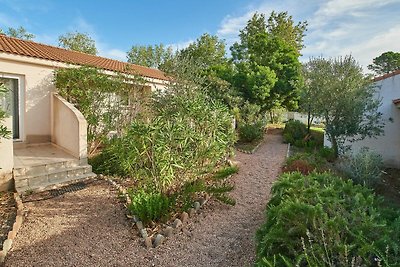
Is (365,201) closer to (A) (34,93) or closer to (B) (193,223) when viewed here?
(B) (193,223)

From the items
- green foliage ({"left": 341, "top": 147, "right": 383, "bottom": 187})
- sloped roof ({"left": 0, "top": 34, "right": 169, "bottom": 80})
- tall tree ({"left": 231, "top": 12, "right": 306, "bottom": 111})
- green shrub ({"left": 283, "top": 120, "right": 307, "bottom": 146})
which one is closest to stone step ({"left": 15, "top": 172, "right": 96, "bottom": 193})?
sloped roof ({"left": 0, "top": 34, "right": 169, "bottom": 80})

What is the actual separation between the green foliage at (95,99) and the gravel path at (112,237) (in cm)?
401

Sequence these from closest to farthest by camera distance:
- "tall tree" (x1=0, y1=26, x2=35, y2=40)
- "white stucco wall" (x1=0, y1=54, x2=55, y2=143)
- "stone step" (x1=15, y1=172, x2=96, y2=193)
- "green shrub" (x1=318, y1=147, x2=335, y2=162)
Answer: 1. "stone step" (x1=15, y1=172, x2=96, y2=193)
2. "white stucco wall" (x1=0, y1=54, x2=55, y2=143)
3. "green shrub" (x1=318, y1=147, x2=335, y2=162)
4. "tall tree" (x1=0, y1=26, x2=35, y2=40)

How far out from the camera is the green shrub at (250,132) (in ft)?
64.9

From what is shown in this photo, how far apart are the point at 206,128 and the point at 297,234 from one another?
534 cm

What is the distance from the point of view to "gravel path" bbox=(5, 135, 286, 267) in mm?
4957

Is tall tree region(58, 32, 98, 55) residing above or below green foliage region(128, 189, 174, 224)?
above

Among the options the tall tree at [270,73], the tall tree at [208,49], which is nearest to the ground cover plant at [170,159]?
the tall tree at [270,73]

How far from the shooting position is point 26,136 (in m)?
11.6

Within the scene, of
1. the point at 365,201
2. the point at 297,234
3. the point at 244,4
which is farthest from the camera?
the point at 244,4

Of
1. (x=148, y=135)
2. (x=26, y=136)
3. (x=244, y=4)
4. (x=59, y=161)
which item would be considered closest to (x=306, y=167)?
(x=148, y=135)

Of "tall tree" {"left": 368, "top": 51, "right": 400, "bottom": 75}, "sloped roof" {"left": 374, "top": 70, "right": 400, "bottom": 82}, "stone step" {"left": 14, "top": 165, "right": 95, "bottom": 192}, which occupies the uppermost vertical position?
"tall tree" {"left": 368, "top": 51, "right": 400, "bottom": 75}

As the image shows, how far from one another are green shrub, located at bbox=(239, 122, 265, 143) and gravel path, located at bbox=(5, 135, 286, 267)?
11.7 m

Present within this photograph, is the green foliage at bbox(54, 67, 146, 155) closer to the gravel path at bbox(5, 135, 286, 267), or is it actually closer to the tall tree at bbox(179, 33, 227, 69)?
the gravel path at bbox(5, 135, 286, 267)
